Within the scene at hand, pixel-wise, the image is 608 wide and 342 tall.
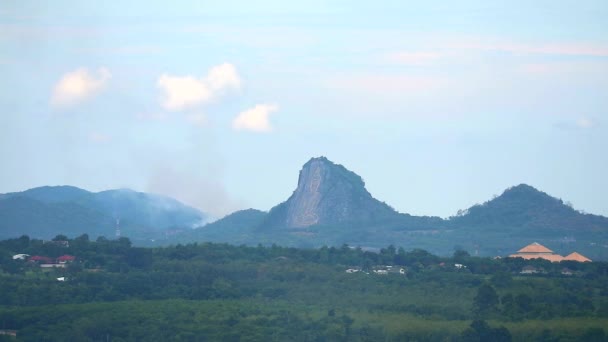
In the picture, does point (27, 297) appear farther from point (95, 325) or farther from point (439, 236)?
point (439, 236)

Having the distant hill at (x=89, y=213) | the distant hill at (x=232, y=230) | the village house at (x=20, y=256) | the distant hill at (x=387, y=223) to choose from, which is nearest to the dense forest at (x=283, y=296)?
the village house at (x=20, y=256)

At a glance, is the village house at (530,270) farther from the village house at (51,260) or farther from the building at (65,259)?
the village house at (51,260)

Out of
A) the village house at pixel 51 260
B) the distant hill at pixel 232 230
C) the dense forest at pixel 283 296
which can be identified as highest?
the distant hill at pixel 232 230

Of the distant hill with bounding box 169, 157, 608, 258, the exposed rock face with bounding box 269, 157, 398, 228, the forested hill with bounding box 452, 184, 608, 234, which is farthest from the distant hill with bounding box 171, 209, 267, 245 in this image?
the forested hill with bounding box 452, 184, 608, 234

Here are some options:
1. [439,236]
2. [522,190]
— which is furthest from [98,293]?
[522,190]

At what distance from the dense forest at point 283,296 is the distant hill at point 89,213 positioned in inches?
1859

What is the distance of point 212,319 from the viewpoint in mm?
64938

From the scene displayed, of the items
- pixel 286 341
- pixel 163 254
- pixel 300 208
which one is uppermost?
pixel 300 208

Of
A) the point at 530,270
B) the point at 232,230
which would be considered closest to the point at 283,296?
the point at 530,270

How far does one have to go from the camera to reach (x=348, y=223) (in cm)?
13488

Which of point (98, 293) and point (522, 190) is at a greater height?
point (522, 190)

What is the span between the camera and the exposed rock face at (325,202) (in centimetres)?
13750

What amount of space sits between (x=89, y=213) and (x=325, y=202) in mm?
23409

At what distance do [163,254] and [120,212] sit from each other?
274 feet
